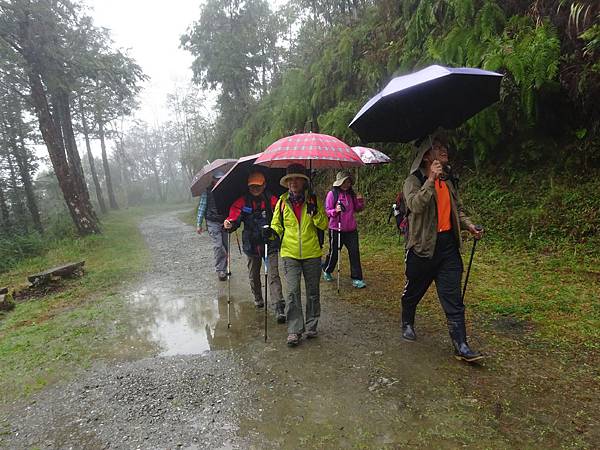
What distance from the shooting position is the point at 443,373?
134 inches

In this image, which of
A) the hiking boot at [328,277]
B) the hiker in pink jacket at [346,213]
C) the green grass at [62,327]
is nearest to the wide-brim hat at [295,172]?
the hiker in pink jacket at [346,213]

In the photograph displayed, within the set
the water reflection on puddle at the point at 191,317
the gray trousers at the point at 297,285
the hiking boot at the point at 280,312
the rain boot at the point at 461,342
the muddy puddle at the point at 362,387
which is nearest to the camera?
the muddy puddle at the point at 362,387

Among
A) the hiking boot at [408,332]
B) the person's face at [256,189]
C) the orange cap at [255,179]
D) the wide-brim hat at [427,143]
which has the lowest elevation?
the hiking boot at [408,332]

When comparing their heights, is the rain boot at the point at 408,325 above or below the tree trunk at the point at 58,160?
below

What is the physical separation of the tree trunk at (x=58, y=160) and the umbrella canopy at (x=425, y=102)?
13603 millimetres

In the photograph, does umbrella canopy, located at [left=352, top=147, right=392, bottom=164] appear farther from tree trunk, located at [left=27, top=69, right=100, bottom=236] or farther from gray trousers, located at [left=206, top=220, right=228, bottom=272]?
tree trunk, located at [left=27, top=69, right=100, bottom=236]

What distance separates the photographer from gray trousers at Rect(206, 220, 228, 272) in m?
7.29

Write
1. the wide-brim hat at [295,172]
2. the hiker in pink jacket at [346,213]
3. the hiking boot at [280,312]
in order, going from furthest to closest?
1. the hiker in pink jacket at [346,213]
2. the hiking boot at [280,312]
3. the wide-brim hat at [295,172]

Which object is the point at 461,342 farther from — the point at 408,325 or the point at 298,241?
the point at 298,241

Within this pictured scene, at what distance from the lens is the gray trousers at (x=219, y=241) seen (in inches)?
287

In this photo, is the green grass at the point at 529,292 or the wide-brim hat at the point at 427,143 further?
the green grass at the point at 529,292

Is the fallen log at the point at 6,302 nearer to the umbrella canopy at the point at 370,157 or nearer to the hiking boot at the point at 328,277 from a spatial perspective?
the hiking boot at the point at 328,277

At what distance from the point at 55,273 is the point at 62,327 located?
316cm

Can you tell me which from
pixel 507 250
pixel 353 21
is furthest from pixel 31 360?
pixel 353 21
